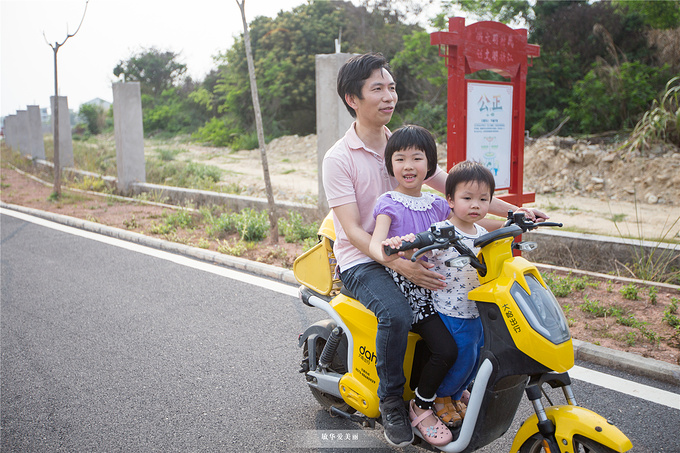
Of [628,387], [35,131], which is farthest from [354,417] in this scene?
[35,131]

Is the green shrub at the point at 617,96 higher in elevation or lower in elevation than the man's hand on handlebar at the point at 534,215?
higher

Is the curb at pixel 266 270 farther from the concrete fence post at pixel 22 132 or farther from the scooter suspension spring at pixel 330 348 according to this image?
the concrete fence post at pixel 22 132

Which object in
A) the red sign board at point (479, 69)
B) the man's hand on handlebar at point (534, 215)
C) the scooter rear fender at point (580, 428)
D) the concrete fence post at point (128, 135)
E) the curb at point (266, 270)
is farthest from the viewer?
the concrete fence post at point (128, 135)

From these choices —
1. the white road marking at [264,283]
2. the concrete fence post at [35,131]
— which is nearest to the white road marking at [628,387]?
the white road marking at [264,283]

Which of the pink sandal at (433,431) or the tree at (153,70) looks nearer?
the pink sandal at (433,431)

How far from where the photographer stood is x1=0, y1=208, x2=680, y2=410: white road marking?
3365 millimetres

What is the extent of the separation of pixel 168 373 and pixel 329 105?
5044 millimetres

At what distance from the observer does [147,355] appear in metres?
4.20

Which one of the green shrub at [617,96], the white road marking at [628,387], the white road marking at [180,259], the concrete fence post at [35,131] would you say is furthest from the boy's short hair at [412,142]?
the concrete fence post at [35,131]

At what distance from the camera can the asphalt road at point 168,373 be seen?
310 cm

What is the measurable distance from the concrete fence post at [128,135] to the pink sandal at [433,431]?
36.7 ft

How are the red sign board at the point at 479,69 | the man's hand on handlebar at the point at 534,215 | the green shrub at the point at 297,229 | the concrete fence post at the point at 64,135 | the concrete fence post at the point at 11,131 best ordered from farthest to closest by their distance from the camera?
the concrete fence post at the point at 11,131
the concrete fence post at the point at 64,135
the green shrub at the point at 297,229
the red sign board at the point at 479,69
the man's hand on handlebar at the point at 534,215

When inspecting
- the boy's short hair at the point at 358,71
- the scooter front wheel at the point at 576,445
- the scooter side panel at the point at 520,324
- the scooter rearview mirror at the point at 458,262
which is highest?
the boy's short hair at the point at 358,71

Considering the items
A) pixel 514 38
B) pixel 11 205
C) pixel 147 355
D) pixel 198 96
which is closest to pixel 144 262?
pixel 147 355
